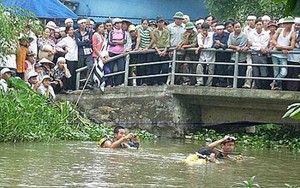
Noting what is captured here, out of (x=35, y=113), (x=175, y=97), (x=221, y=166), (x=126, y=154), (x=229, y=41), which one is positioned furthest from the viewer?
(x=175, y=97)

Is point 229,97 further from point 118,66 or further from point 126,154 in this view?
point 126,154

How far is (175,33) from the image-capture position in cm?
1889

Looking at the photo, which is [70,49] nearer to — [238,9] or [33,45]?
[33,45]

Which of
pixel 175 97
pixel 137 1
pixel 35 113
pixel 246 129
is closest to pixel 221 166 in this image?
pixel 35 113

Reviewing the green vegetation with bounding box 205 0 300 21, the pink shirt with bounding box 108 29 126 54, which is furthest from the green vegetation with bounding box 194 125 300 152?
the green vegetation with bounding box 205 0 300 21

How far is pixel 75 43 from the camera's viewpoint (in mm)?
18922

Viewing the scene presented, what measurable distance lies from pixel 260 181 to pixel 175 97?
7.92 metres

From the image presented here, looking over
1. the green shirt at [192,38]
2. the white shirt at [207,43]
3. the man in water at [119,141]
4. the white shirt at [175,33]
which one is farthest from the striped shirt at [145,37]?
the man in water at [119,141]

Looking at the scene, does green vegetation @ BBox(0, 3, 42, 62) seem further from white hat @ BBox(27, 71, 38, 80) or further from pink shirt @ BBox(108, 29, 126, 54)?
pink shirt @ BBox(108, 29, 126, 54)

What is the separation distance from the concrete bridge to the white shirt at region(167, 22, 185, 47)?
43.2 inches

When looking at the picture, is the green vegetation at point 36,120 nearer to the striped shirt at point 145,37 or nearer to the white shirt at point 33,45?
the white shirt at point 33,45

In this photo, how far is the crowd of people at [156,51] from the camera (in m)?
17.5

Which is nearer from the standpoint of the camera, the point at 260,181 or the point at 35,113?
the point at 260,181

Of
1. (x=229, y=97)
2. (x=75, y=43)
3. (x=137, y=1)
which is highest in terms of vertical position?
(x=137, y=1)
